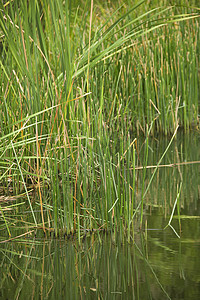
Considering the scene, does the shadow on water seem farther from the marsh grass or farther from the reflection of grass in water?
the marsh grass

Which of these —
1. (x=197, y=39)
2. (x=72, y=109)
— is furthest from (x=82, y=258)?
(x=197, y=39)

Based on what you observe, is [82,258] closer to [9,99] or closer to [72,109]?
[72,109]

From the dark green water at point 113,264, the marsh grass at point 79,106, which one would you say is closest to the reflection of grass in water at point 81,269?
the dark green water at point 113,264

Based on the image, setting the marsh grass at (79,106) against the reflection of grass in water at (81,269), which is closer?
the reflection of grass in water at (81,269)

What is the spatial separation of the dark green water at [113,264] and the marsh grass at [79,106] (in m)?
0.10

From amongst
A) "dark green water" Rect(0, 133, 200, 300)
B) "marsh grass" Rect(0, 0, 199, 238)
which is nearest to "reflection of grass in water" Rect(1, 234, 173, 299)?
"dark green water" Rect(0, 133, 200, 300)

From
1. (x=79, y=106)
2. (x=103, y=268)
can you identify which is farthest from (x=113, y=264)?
(x=79, y=106)

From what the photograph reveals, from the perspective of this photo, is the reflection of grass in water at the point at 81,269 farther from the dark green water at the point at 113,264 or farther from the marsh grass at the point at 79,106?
the marsh grass at the point at 79,106

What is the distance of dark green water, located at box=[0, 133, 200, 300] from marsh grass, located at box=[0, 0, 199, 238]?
10cm

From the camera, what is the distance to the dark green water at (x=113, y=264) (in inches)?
60.4

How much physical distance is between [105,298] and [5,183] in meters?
1.48

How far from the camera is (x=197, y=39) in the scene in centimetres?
478

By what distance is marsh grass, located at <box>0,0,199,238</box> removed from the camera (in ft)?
6.86

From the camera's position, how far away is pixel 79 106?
2.52m
